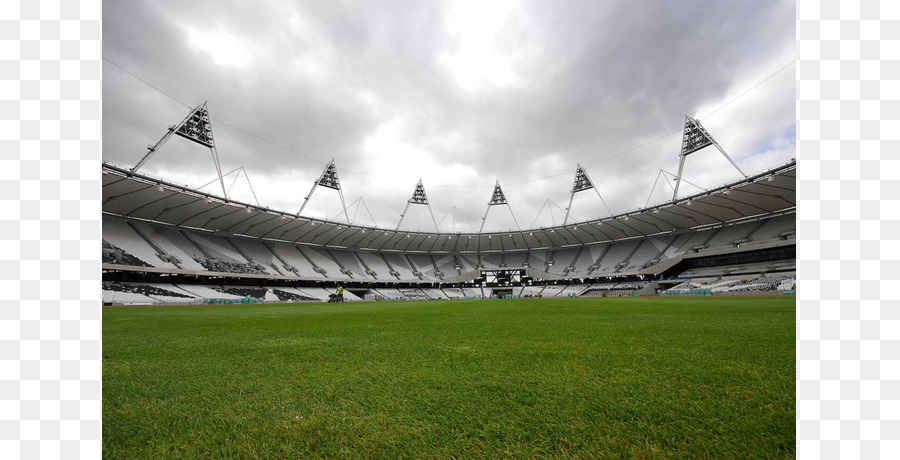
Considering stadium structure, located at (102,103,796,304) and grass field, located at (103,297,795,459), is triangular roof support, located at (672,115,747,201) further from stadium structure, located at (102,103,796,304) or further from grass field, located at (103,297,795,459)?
grass field, located at (103,297,795,459)

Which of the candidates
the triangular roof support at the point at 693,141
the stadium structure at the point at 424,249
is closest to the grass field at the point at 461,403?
the stadium structure at the point at 424,249

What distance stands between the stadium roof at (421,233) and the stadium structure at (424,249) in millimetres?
173

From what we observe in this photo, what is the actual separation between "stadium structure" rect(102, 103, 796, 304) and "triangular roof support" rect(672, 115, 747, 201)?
14cm

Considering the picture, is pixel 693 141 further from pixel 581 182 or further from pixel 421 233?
pixel 421 233

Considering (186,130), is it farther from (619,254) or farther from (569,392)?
(619,254)

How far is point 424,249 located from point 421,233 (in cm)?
819

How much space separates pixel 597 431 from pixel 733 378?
1.38 meters

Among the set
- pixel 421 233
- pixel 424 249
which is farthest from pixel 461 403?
pixel 424 249

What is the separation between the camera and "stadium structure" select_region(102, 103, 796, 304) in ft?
97.0

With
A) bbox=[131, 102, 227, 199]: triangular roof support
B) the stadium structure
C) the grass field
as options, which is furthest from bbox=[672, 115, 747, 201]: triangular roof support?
bbox=[131, 102, 227, 199]: triangular roof support

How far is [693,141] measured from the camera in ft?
115

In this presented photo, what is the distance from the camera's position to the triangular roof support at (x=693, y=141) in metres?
33.3

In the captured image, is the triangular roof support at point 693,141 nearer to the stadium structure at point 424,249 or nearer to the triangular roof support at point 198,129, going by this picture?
the stadium structure at point 424,249
